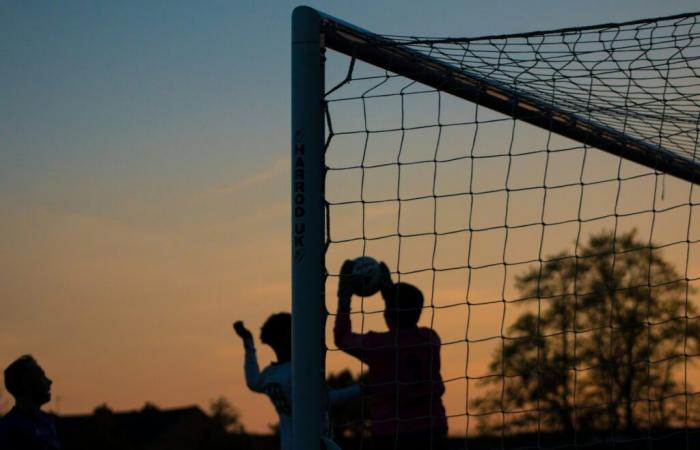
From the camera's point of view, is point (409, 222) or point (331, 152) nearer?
point (331, 152)

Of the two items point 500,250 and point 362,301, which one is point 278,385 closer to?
point 362,301

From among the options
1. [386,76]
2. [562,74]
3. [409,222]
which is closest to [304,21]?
[386,76]

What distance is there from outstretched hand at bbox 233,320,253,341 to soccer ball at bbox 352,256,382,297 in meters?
1.07

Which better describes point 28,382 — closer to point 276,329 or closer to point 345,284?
point 276,329

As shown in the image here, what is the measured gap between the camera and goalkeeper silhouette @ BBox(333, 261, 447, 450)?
4.41 m

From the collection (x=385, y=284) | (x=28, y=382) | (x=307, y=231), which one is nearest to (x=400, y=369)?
(x=385, y=284)

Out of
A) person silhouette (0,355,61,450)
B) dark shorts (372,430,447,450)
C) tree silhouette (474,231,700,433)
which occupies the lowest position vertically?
dark shorts (372,430,447,450)

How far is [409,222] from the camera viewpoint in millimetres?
4777

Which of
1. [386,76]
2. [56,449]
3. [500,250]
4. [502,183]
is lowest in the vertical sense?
[56,449]

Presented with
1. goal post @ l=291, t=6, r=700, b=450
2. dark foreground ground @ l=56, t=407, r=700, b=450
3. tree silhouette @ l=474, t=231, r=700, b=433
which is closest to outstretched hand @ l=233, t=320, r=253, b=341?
goal post @ l=291, t=6, r=700, b=450

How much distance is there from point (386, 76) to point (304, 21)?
1.73 feet

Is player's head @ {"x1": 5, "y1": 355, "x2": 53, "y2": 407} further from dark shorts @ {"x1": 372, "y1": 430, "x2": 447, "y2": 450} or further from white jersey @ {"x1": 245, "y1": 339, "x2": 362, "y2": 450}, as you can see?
dark shorts @ {"x1": 372, "y1": 430, "x2": 447, "y2": 450}

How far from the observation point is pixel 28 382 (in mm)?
4930

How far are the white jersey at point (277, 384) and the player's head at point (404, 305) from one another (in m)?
0.88
